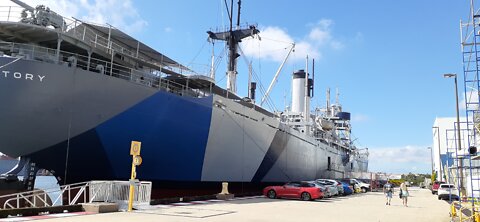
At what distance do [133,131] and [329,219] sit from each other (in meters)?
9.00

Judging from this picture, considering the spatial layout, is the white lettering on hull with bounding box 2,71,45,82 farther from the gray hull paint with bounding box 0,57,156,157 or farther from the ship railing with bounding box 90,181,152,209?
the ship railing with bounding box 90,181,152,209

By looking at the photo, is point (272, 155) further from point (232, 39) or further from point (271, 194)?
point (232, 39)

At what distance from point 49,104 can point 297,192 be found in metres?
13.4

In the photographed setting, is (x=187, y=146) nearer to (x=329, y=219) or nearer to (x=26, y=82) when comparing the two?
(x=26, y=82)

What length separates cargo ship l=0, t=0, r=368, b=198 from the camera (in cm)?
1482

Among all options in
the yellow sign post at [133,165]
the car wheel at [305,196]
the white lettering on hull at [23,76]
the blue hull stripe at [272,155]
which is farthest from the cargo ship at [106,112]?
the car wheel at [305,196]

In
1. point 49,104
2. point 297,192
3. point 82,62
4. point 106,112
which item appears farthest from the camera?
point 297,192

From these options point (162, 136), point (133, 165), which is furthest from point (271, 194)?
point (133, 165)

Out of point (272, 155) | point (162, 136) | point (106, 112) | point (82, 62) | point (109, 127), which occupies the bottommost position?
point (272, 155)

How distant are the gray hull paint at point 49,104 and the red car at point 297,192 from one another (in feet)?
34.0

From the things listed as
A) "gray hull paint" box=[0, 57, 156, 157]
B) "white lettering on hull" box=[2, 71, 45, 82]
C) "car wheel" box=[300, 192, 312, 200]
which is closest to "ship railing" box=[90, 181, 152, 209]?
"gray hull paint" box=[0, 57, 156, 157]

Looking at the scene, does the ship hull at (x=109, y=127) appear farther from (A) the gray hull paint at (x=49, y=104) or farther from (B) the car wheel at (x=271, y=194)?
(B) the car wheel at (x=271, y=194)

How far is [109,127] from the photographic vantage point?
53.0 ft

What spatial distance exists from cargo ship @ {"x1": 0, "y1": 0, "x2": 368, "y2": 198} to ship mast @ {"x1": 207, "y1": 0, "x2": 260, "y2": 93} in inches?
207
